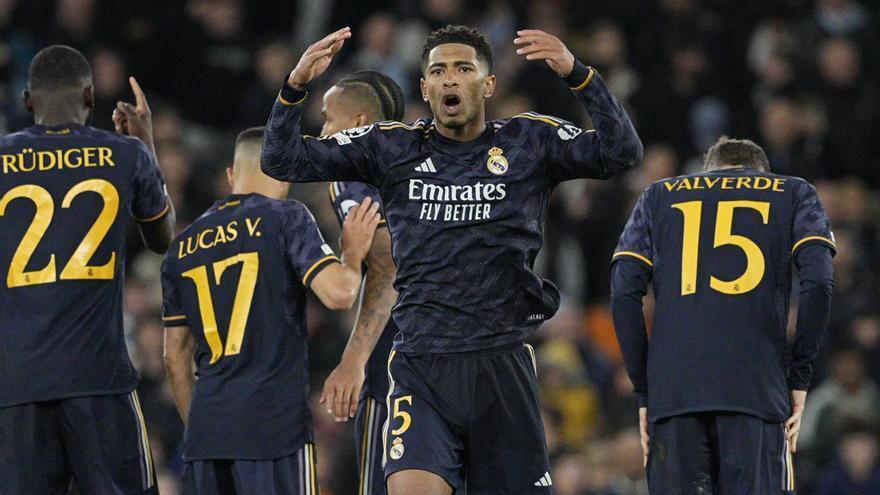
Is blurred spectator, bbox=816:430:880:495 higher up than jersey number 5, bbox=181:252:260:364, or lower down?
lower down

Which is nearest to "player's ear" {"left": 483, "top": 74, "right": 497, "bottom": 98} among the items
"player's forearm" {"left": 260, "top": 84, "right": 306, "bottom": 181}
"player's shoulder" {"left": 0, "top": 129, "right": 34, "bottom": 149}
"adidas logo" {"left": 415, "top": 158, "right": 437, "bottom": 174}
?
"adidas logo" {"left": 415, "top": 158, "right": 437, "bottom": 174}

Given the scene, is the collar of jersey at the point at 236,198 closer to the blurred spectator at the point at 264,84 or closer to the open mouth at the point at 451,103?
the open mouth at the point at 451,103

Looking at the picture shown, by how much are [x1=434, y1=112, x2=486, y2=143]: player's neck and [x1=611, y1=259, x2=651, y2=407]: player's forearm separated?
1.04 m

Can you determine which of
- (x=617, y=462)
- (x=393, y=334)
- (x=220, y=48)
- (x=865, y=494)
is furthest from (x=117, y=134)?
(x=220, y=48)

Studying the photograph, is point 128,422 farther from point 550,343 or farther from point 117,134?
point 550,343

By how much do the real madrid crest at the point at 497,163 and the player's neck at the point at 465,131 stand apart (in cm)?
14

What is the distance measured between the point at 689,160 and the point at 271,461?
843cm

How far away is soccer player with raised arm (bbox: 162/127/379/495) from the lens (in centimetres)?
743

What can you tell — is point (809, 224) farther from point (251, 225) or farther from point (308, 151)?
point (251, 225)

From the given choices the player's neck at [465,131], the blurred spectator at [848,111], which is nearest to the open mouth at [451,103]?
the player's neck at [465,131]

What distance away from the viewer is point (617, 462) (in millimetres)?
12141

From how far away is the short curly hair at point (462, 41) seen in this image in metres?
7.14

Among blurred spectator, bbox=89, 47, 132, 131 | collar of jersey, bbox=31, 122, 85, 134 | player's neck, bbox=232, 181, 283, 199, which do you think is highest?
blurred spectator, bbox=89, 47, 132, 131

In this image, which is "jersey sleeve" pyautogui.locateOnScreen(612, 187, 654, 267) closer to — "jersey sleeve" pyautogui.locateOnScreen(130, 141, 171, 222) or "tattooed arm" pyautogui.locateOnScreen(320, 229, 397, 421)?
"tattooed arm" pyautogui.locateOnScreen(320, 229, 397, 421)
